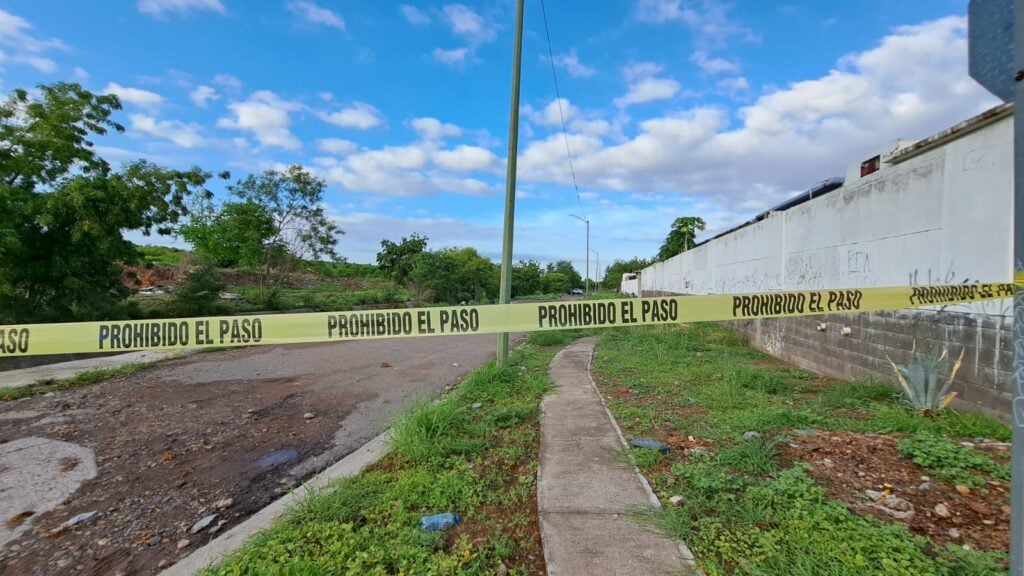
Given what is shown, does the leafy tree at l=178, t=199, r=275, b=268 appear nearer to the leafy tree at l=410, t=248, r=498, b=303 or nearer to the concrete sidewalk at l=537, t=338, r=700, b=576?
the leafy tree at l=410, t=248, r=498, b=303

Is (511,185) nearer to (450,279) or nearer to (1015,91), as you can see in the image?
(1015,91)

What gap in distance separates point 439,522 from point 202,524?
1709 mm

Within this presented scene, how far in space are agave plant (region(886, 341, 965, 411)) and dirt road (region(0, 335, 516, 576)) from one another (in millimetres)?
5433

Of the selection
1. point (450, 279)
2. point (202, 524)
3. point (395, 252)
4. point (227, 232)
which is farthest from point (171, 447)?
point (395, 252)

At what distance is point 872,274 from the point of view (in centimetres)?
548

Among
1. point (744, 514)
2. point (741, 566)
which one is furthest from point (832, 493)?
point (741, 566)

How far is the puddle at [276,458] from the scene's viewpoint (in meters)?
3.77

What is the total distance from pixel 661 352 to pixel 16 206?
16.4m

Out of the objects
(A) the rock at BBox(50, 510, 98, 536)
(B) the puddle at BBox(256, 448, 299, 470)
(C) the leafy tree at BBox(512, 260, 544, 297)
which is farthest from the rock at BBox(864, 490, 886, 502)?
(C) the leafy tree at BBox(512, 260, 544, 297)

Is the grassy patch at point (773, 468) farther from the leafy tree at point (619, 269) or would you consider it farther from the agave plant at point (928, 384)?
the leafy tree at point (619, 269)

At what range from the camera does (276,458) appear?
3922 millimetres

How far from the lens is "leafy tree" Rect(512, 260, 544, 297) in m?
58.4

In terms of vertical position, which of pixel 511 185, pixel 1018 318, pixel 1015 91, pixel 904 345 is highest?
pixel 511 185

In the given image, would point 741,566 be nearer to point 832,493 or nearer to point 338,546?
point 832,493
